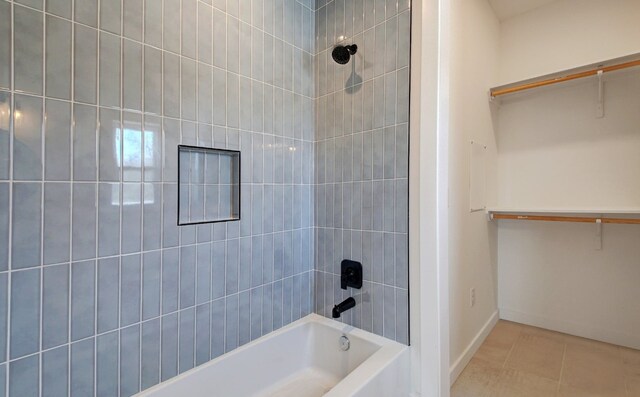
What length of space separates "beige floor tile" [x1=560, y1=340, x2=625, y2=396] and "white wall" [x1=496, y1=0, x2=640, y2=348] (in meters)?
0.20

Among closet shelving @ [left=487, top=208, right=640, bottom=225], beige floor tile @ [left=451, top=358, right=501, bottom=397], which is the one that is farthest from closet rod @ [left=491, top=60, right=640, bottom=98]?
beige floor tile @ [left=451, top=358, right=501, bottom=397]

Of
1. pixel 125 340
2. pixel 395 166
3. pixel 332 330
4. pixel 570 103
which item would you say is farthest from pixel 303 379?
pixel 570 103

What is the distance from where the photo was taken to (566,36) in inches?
95.1

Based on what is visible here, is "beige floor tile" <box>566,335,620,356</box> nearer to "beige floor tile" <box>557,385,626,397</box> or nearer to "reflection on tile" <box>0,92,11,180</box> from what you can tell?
"beige floor tile" <box>557,385,626,397</box>

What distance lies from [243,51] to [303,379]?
1.84 m

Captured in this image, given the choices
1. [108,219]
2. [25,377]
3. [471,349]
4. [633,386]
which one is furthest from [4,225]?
[633,386]

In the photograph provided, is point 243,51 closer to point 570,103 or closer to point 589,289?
point 570,103

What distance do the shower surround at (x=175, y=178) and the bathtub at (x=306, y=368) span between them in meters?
0.07

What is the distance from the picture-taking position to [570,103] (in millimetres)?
2404

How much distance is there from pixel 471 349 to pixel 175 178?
2280 mm

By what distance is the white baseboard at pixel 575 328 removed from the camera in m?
2.17

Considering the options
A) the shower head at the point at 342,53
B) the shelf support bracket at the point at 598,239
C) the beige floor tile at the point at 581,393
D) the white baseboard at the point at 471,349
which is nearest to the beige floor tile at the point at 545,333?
the white baseboard at the point at 471,349

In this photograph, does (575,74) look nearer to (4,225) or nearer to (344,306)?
(344,306)

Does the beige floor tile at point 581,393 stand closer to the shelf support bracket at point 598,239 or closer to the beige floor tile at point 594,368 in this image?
the beige floor tile at point 594,368
